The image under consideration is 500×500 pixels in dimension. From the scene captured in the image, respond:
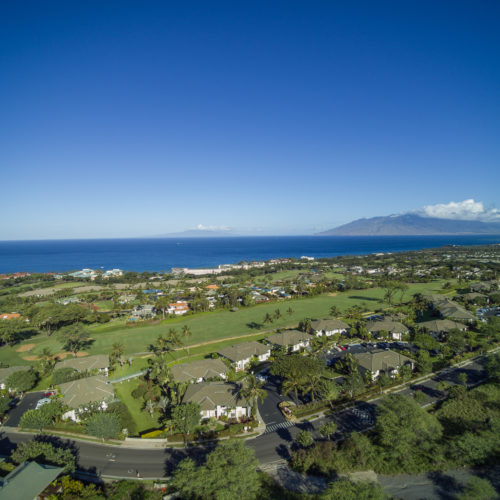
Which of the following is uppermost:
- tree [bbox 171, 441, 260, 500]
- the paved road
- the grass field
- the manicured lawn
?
tree [bbox 171, 441, 260, 500]

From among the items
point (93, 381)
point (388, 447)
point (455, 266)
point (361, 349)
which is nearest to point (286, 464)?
point (388, 447)

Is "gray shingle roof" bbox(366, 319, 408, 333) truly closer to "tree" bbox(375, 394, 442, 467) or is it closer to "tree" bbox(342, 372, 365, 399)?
"tree" bbox(342, 372, 365, 399)

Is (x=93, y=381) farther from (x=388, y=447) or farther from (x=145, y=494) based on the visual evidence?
(x=388, y=447)

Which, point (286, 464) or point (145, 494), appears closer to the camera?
point (145, 494)

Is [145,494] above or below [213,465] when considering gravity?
below

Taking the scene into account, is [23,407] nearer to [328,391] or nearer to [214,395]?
[214,395]

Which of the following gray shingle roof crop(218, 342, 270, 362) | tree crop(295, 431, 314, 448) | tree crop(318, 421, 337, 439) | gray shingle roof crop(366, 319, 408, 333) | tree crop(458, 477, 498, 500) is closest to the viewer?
tree crop(458, 477, 498, 500)

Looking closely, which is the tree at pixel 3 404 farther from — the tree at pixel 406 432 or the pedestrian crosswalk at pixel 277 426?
the tree at pixel 406 432

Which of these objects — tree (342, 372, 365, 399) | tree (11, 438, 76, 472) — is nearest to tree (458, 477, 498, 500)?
tree (342, 372, 365, 399)
